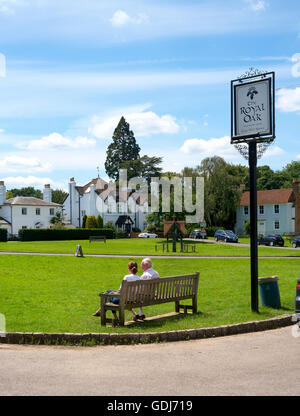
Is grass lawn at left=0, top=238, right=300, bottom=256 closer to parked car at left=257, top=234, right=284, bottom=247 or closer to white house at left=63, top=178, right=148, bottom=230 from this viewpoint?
parked car at left=257, top=234, right=284, bottom=247

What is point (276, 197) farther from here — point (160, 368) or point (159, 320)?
point (160, 368)

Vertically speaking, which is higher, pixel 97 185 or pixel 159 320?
pixel 97 185

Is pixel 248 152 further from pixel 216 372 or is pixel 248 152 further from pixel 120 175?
pixel 120 175

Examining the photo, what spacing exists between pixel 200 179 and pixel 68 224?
25.4 metres

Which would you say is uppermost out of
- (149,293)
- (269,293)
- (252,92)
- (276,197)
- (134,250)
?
(276,197)

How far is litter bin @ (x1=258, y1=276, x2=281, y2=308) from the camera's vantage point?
12062 mm

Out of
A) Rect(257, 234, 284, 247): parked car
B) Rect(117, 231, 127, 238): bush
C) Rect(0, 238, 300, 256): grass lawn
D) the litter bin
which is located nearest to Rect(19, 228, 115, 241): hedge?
Rect(117, 231, 127, 238): bush

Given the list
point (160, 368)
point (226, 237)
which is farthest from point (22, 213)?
point (160, 368)

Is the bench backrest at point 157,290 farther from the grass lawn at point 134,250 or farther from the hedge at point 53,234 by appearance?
the hedge at point 53,234

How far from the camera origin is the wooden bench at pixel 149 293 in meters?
9.76

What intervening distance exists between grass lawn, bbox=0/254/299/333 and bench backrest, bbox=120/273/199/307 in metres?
0.47

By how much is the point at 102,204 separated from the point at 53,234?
2245cm

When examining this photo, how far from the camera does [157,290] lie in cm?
1060

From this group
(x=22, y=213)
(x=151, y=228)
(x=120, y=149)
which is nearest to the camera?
(x=151, y=228)
